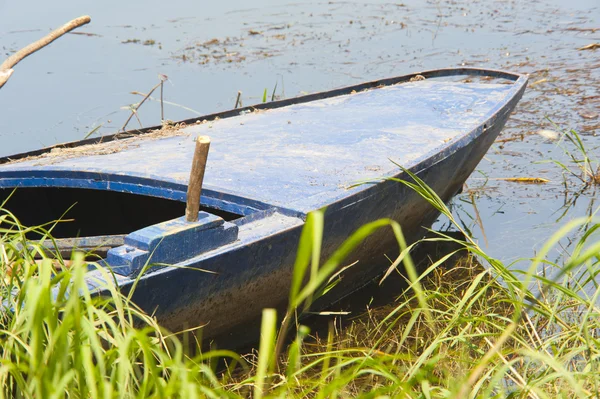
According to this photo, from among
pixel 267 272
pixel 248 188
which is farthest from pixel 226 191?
pixel 267 272

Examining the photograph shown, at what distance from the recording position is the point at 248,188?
313cm

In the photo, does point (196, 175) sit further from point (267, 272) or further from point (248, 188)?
point (248, 188)

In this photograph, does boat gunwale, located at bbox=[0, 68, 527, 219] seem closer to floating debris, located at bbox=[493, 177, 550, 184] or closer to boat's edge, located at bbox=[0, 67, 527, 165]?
boat's edge, located at bbox=[0, 67, 527, 165]

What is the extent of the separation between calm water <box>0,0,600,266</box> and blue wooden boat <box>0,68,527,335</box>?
0.72 meters

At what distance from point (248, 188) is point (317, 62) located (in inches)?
230

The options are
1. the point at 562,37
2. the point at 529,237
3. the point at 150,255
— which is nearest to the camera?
the point at 150,255

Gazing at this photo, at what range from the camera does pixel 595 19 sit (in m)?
10.0

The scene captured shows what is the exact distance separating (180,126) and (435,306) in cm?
187

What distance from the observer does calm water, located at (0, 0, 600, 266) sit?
535 cm

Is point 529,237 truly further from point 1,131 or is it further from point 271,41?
point 271,41

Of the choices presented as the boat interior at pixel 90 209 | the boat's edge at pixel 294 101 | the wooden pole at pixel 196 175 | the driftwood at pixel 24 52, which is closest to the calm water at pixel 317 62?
the boat's edge at pixel 294 101

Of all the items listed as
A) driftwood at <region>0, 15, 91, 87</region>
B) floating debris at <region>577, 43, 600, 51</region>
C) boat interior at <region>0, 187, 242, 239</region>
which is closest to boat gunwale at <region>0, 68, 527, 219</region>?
boat interior at <region>0, 187, 242, 239</region>

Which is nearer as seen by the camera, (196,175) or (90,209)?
(196,175)

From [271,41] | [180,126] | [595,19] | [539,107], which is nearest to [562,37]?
[595,19]
